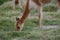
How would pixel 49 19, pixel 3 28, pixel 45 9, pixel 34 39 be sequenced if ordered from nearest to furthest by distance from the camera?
pixel 34 39, pixel 3 28, pixel 49 19, pixel 45 9

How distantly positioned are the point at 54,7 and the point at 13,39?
6.14 m

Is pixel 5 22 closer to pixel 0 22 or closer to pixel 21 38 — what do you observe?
pixel 0 22

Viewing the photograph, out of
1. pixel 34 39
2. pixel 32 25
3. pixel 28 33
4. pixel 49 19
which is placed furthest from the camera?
pixel 49 19

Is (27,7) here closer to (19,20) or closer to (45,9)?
(19,20)

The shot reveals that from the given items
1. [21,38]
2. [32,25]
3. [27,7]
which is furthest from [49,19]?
[21,38]

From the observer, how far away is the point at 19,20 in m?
5.59

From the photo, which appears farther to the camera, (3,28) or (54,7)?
(54,7)

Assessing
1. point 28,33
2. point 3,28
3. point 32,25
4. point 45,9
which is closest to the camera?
point 28,33

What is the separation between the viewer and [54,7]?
10969 millimetres

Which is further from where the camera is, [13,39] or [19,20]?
[19,20]

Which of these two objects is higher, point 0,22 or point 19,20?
point 19,20

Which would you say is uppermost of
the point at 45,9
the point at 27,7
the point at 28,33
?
the point at 27,7

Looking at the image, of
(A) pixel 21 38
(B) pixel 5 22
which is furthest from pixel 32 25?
(A) pixel 21 38

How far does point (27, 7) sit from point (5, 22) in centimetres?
168
